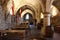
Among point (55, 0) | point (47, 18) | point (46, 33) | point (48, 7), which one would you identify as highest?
point (55, 0)

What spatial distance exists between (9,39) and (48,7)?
21.8 ft

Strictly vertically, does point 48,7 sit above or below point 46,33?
above

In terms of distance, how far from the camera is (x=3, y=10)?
984 cm

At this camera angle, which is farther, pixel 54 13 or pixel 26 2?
pixel 26 2

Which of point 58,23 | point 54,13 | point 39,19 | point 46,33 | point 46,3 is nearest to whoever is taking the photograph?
point 46,33

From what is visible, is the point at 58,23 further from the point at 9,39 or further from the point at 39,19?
the point at 9,39

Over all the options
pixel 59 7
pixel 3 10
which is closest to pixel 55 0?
pixel 59 7

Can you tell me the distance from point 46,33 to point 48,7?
2196 millimetres

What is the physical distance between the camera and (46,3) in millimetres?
11312

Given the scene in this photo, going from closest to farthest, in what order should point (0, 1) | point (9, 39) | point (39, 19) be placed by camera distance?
point (9, 39) < point (0, 1) < point (39, 19)

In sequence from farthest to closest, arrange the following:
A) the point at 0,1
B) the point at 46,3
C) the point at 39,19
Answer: the point at 39,19 < the point at 46,3 < the point at 0,1

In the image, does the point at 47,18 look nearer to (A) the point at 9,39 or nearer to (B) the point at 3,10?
(B) the point at 3,10

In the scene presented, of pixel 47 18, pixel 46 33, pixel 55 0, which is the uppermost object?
pixel 55 0

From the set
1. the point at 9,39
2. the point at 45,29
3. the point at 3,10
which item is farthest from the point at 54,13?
the point at 9,39
